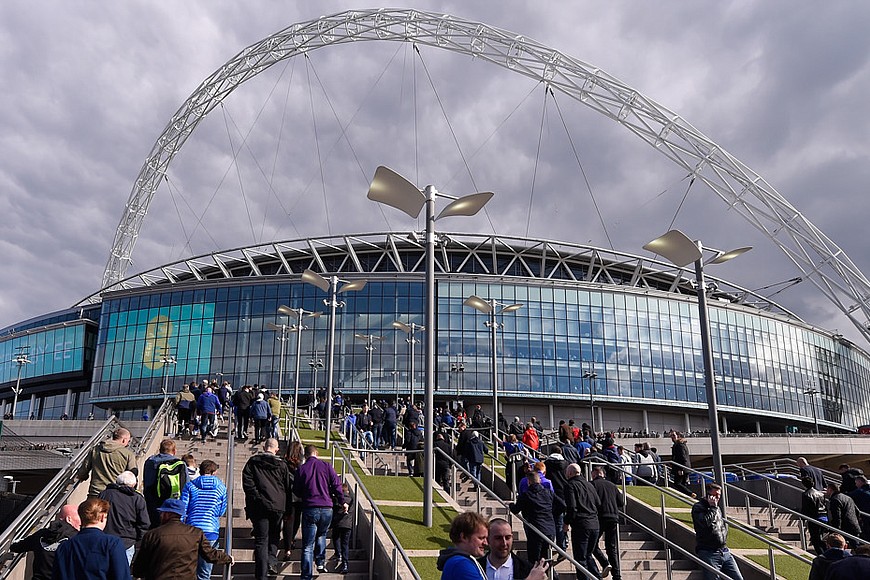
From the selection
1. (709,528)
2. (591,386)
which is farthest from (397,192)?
(591,386)

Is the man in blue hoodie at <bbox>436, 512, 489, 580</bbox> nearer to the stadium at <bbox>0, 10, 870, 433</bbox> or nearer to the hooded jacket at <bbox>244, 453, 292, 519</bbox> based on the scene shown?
the hooded jacket at <bbox>244, 453, 292, 519</bbox>

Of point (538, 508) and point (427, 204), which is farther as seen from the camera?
point (427, 204)

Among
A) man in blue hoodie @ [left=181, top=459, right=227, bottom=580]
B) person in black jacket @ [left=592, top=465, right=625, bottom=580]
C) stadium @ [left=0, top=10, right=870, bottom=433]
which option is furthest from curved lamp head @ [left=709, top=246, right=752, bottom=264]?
stadium @ [left=0, top=10, right=870, bottom=433]

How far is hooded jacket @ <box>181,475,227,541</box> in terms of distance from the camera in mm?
8828

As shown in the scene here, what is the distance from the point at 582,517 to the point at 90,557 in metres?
6.87

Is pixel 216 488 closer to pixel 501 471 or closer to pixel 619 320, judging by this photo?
pixel 501 471

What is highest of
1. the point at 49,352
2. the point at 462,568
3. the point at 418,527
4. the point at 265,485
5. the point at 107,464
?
the point at 49,352

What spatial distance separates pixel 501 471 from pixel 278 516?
11.6 meters

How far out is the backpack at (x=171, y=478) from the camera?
9305 millimetres

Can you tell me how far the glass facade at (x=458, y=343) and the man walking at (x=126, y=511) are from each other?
Answer: 185 feet

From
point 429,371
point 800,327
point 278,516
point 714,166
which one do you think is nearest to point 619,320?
point 714,166

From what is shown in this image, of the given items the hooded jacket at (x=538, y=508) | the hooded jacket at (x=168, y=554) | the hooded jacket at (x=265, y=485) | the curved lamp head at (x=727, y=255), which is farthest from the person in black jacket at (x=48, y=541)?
the curved lamp head at (x=727, y=255)

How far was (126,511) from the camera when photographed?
8.25 m

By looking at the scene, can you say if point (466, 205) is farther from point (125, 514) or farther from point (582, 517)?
point (125, 514)
